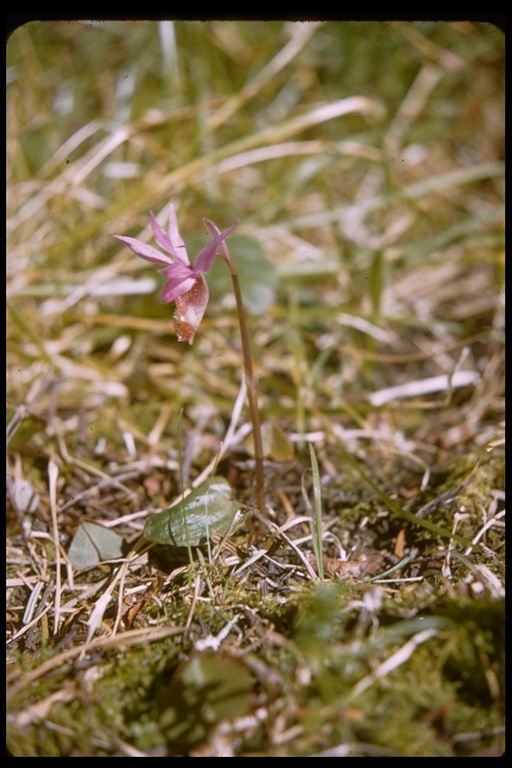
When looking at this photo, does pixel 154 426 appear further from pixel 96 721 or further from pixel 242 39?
pixel 242 39

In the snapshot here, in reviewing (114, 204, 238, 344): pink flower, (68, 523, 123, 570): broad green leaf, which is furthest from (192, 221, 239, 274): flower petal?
(68, 523, 123, 570): broad green leaf

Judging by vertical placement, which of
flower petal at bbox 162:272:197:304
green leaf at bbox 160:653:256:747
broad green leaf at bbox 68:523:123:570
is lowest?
green leaf at bbox 160:653:256:747

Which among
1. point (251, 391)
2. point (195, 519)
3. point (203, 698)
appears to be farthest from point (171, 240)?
point (203, 698)

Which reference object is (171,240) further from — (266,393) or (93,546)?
(266,393)

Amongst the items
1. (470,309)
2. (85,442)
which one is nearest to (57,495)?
(85,442)

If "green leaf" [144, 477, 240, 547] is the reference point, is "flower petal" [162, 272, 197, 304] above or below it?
above

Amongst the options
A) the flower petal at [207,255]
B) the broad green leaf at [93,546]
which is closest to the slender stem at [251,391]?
the flower petal at [207,255]

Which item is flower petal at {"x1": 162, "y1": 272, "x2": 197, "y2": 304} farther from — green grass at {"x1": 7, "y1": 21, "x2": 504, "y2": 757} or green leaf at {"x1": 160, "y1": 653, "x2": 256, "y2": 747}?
green leaf at {"x1": 160, "y1": 653, "x2": 256, "y2": 747}
